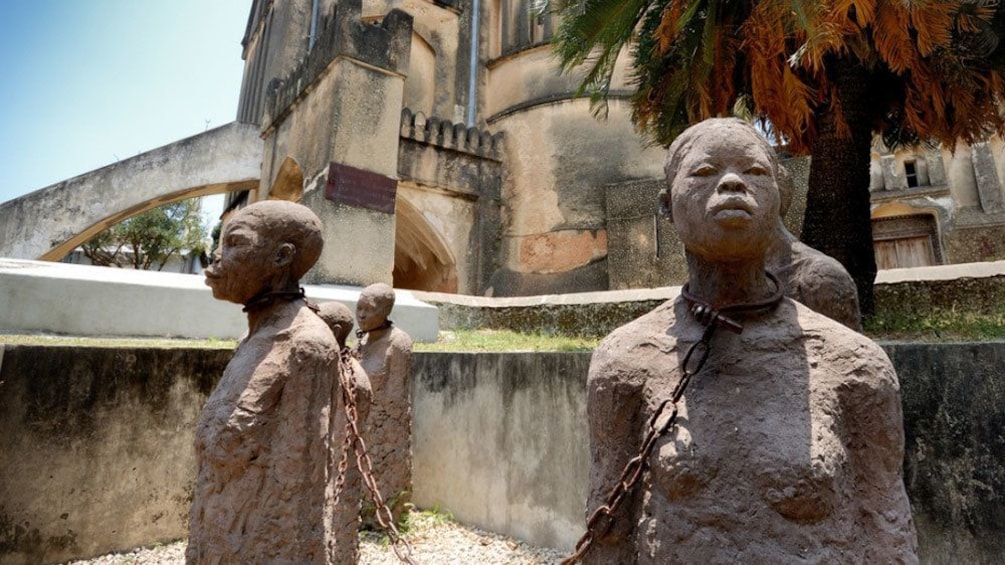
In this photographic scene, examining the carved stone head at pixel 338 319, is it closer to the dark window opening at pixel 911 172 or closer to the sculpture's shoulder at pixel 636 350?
the sculpture's shoulder at pixel 636 350

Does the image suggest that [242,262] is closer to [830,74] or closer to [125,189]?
[830,74]

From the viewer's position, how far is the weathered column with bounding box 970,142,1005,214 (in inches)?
674

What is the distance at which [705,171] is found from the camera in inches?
58.8

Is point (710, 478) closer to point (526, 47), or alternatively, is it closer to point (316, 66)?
point (316, 66)

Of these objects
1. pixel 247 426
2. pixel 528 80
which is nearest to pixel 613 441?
pixel 247 426

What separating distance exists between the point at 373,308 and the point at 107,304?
2360mm

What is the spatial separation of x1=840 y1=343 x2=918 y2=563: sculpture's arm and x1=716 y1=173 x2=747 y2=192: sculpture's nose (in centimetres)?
51

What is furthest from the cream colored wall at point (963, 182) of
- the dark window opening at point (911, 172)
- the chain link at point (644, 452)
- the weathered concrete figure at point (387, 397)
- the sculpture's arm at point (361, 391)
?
the chain link at point (644, 452)

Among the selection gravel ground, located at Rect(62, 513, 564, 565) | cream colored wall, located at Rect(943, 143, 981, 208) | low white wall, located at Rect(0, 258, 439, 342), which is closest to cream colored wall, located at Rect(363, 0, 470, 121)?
low white wall, located at Rect(0, 258, 439, 342)

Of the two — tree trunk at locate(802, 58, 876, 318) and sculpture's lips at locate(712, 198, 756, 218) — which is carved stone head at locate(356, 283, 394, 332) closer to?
sculpture's lips at locate(712, 198, 756, 218)

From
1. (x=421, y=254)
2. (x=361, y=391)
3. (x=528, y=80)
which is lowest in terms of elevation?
(x=361, y=391)

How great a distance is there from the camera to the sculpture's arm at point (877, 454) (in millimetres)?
1311

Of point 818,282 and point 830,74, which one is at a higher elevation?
point 830,74

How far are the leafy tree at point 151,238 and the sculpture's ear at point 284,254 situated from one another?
815 inches
